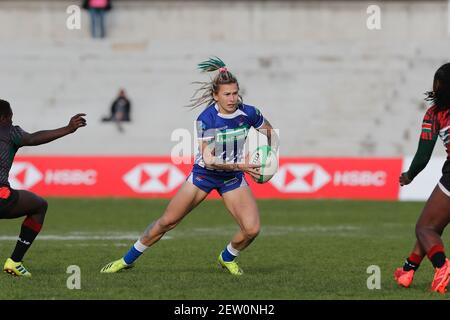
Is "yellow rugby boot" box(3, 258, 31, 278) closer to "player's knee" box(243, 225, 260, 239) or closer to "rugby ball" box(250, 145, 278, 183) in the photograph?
"player's knee" box(243, 225, 260, 239)

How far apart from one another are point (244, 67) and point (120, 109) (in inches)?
200

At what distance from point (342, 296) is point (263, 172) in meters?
1.95

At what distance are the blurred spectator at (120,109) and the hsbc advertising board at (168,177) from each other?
23.9ft

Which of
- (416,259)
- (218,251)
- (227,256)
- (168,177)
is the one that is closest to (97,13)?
(168,177)

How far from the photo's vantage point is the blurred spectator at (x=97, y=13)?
36.4m

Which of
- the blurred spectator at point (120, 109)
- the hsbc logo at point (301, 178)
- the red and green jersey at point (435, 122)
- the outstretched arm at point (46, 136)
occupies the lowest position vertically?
the hsbc logo at point (301, 178)

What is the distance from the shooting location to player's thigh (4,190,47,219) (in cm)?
1101

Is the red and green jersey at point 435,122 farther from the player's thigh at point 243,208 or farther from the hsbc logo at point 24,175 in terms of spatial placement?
the hsbc logo at point 24,175

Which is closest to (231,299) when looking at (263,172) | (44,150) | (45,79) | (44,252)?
(263,172)

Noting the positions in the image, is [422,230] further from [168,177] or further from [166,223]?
[168,177]

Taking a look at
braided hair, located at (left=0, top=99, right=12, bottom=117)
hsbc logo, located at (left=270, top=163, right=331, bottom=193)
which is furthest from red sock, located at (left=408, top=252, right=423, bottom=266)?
hsbc logo, located at (left=270, top=163, right=331, bottom=193)

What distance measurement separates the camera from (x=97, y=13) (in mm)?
37156

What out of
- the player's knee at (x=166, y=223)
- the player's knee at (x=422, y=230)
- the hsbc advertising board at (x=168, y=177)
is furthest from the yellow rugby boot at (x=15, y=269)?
the hsbc advertising board at (x=168, y=177)
